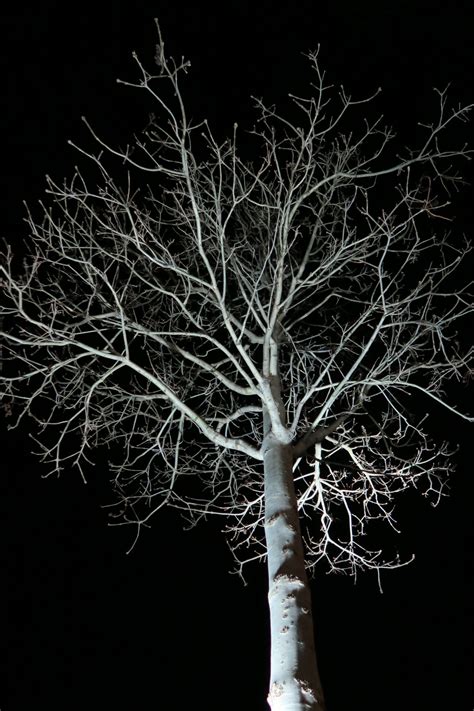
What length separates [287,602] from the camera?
4047mm

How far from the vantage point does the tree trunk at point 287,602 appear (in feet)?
11.9

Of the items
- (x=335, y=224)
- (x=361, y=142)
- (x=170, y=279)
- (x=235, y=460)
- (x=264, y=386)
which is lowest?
(x=235, y=460)

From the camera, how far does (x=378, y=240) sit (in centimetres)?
675

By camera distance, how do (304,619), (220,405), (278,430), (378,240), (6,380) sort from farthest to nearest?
1. (220,405)
2. (378,240)
3. (6,380)
4. (278,430)
5. (304,619)

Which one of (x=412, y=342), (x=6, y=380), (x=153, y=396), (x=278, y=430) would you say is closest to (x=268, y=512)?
(x=278, y=430)

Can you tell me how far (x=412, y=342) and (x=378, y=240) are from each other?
3.89ft

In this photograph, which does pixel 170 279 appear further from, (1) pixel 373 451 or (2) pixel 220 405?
(1) pixel 373 451

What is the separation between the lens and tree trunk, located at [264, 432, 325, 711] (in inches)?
142

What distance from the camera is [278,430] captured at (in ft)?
17.1

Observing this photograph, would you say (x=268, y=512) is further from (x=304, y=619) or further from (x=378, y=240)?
(x=378, y=240)

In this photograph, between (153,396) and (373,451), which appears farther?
(373,451)

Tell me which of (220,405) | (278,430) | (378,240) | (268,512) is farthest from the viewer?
(220,405)

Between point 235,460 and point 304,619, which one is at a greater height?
point 235,460

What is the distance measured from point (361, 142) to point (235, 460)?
368cm
